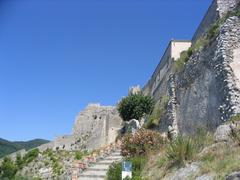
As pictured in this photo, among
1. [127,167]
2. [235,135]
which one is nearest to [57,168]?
[127,167]

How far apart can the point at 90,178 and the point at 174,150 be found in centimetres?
628

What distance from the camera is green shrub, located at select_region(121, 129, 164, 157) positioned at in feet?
49.7

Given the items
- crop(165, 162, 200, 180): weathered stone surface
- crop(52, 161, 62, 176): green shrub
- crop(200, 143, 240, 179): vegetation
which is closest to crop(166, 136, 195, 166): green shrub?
crop(165, 162, 200, 180): weathered stone surface

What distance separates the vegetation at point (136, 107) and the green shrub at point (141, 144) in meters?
20.1

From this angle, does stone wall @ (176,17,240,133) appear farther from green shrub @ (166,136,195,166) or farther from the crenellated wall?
green shrub @ (166,136,195,166)

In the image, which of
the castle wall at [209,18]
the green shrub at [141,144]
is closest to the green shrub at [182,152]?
the green shrub at [141,144]

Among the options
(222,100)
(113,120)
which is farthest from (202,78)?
(113,120)

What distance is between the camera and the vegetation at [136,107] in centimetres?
3609

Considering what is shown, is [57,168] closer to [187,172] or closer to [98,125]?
[187,172]

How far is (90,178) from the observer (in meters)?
16.4

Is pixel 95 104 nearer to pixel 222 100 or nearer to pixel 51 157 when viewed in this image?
pixel 51 157

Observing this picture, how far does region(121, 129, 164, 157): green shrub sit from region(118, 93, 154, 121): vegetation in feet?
65.8

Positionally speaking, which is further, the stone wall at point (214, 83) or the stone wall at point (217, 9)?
the stone wall at point (217, 9)

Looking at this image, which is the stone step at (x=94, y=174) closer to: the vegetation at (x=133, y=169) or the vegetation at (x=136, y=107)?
the vegetation at (x=133, y=169)
